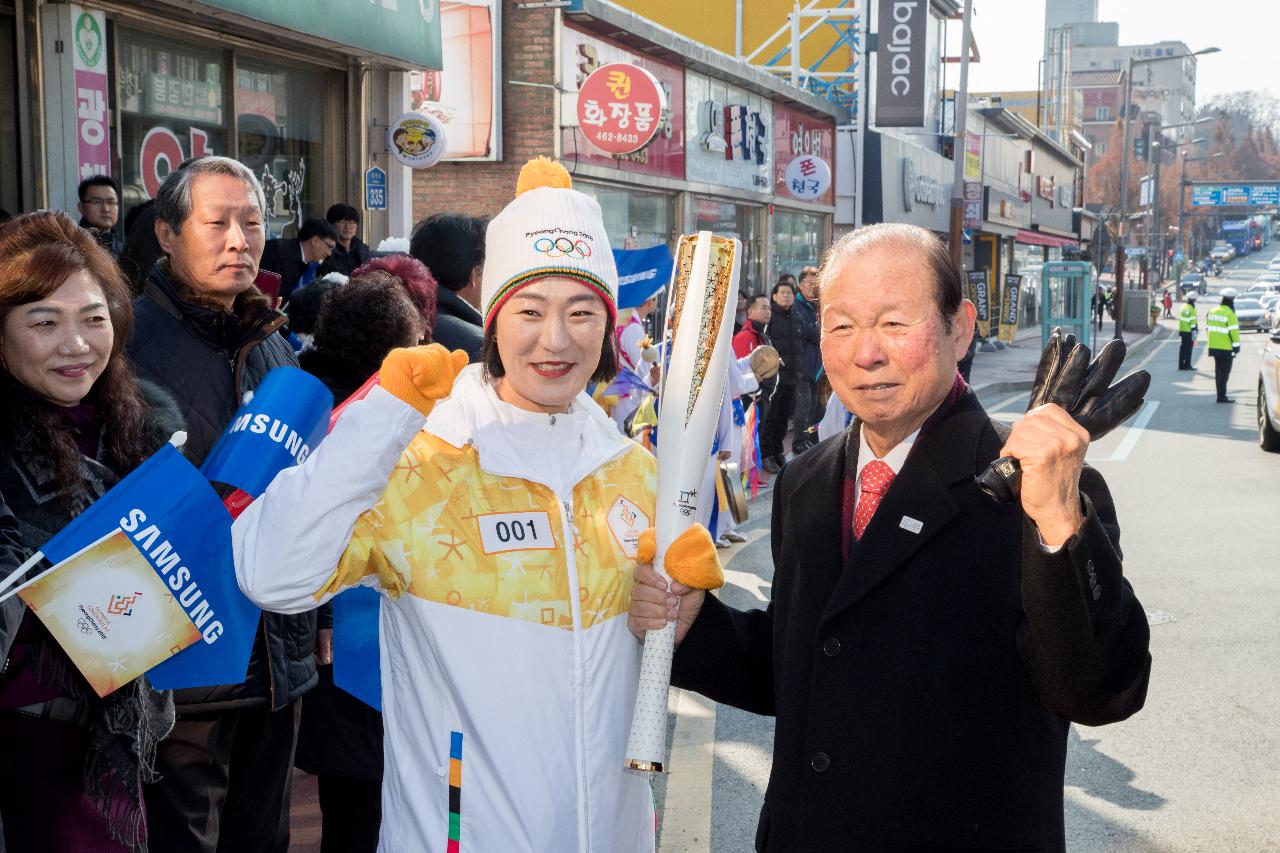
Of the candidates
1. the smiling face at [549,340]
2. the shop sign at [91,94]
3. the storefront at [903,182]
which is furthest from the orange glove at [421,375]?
the storefront at [903,182]

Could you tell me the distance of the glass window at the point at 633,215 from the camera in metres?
17.1

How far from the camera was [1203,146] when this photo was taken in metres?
129

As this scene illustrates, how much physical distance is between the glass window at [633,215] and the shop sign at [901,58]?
9.19 m

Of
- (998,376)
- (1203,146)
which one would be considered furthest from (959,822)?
(1203,146)

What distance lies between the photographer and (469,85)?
1609 centimetres

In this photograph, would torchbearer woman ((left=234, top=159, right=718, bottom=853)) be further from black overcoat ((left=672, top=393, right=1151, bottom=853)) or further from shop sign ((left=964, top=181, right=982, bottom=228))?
shop sign ((left=964, top=181, right=982, bottom=228))

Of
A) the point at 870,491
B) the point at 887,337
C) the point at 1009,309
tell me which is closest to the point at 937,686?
the point at 870,491

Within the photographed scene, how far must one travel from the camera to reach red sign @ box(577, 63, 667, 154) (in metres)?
15.2

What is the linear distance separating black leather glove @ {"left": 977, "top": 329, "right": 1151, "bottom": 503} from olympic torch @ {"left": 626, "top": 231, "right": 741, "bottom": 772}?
70cm

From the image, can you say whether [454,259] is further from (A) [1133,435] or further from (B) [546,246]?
(A) [1133,435]

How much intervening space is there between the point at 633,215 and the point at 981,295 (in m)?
16.7

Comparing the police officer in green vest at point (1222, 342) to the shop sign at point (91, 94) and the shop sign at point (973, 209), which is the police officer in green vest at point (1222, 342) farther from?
the shop sign at point (91, 94)

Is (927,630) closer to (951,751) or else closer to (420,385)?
(951,751)

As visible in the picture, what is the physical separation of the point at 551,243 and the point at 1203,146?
14154 centimetres
